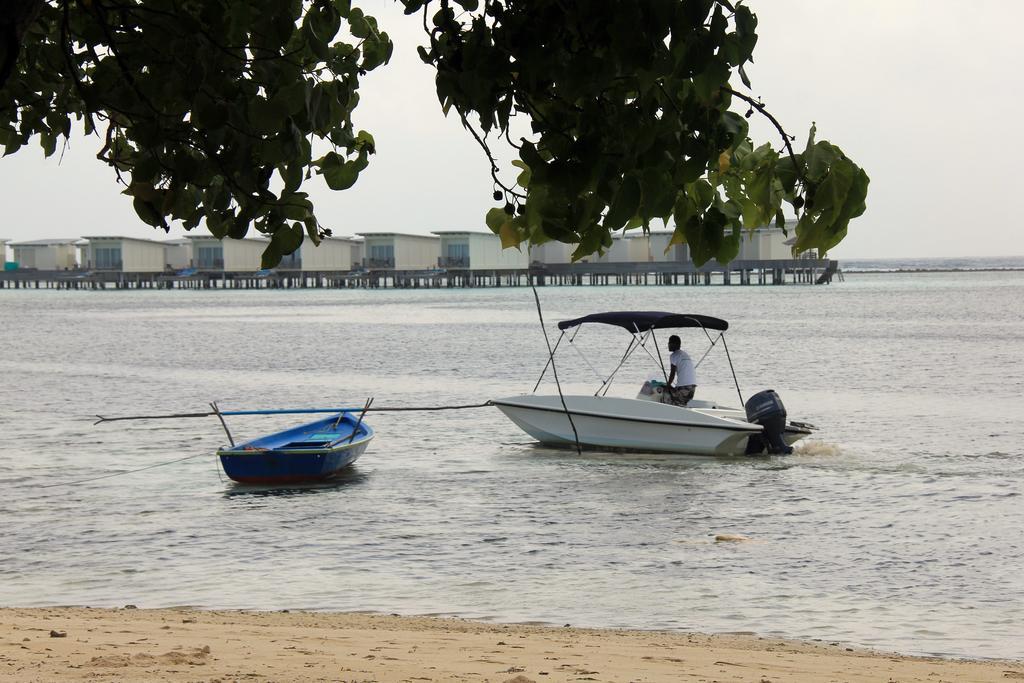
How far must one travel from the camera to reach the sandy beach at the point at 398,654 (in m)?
7.48

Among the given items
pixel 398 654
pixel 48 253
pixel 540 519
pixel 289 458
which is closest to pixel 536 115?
pixel 398 654

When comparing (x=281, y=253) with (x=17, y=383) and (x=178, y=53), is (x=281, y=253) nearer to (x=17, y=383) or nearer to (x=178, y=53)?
(x=178, y=53)

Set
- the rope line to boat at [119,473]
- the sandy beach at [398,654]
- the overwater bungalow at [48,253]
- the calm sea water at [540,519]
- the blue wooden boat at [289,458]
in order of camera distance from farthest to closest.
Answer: the overwater bungalow at [48,253]
the rope line to boat at [119,473]
the blue wooden boat at [289,458]
the calm sea water at [540,519]
the sandy beach at [398,654]

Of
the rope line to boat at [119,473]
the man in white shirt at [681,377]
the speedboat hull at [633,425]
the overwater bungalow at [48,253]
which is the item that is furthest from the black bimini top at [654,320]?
the overwater bungalow at [48,253]

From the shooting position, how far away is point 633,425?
70.9ft

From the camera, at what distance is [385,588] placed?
12227 mm

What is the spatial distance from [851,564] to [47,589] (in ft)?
28.7

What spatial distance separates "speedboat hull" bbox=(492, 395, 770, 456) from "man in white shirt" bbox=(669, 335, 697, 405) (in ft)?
0.96

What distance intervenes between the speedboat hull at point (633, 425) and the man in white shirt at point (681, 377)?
0.29 metres

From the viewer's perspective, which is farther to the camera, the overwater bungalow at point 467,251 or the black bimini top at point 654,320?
the overwater bungalow at point 467,251

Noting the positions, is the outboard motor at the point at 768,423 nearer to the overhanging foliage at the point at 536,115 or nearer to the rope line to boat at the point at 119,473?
the rope line to boat at the point at 119,473

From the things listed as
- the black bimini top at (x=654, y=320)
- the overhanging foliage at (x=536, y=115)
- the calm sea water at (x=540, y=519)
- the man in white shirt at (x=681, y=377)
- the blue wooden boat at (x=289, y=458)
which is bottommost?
the calm sea water at (x=540, y=519)

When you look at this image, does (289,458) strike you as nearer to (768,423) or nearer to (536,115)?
(768,423)

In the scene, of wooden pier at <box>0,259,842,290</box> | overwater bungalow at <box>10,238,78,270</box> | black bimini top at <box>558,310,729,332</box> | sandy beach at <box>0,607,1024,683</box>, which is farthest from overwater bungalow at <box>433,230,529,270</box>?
sandy beach at <box>0,607,1024,683</box>
